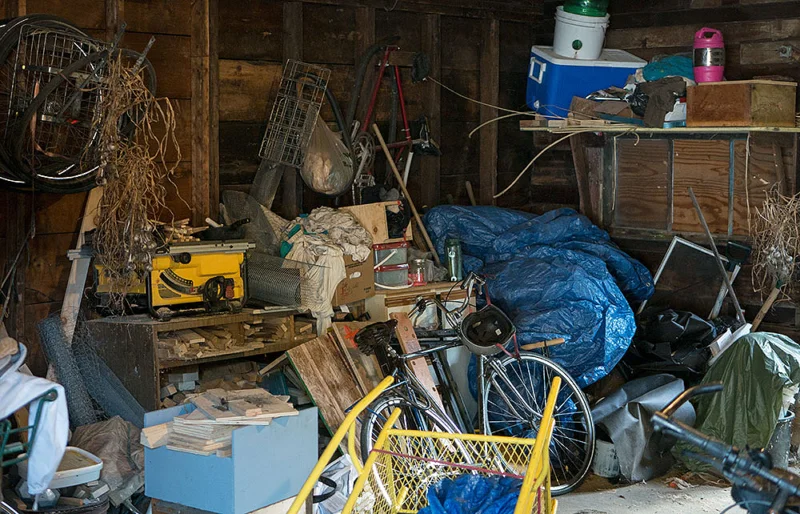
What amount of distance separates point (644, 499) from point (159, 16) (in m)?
3.51

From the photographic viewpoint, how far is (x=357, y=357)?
5582 millimetres

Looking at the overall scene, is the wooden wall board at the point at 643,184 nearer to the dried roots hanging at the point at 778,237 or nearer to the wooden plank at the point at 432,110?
the dried roots hanging at the point at 778,237

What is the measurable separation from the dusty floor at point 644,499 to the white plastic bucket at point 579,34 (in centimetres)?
272

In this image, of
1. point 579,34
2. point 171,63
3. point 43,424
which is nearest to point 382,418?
point 43,424

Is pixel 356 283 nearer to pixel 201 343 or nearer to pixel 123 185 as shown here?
pixel 201 343

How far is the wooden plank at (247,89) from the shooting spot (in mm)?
5715

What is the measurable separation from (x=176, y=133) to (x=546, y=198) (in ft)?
9.79

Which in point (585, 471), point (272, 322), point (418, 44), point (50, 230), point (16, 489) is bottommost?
point (585, 471)

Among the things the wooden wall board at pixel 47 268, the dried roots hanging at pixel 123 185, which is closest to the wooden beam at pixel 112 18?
the dried roots hanging at pixel 123 185

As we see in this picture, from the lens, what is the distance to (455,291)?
6141mm

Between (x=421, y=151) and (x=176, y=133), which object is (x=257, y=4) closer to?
(x=176, y=133)

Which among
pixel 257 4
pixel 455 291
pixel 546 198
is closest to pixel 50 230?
pixel 257 4

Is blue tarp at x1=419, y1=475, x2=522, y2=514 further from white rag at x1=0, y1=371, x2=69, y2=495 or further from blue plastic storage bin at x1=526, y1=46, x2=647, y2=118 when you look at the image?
blue plastic storage bin at x1=526, y1=46, x2=647, y2=118

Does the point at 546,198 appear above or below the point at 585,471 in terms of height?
above
